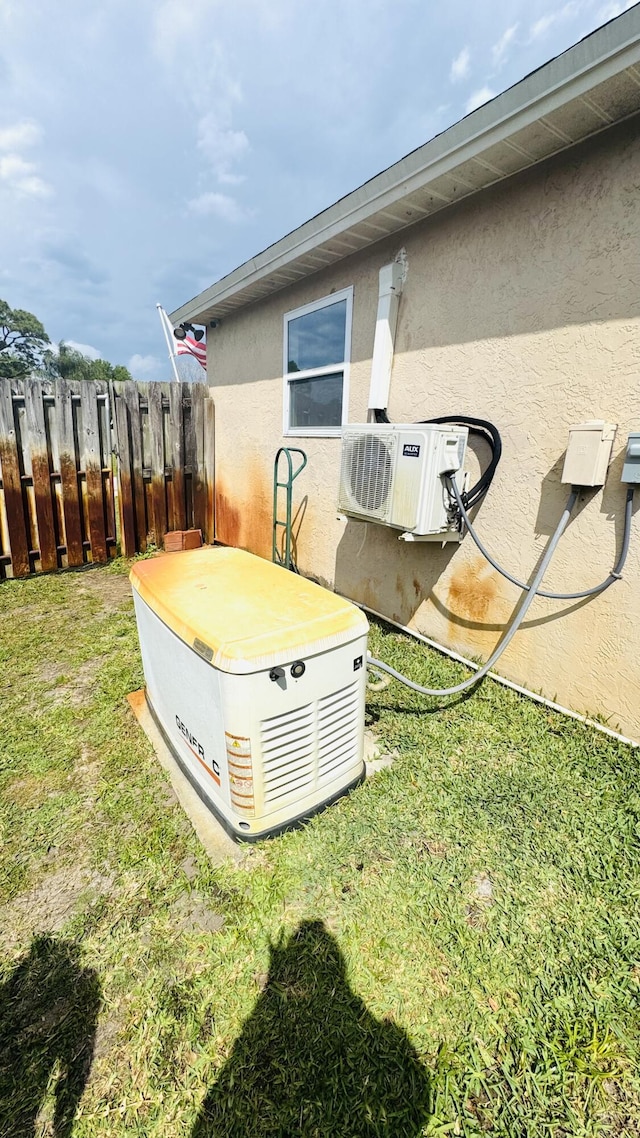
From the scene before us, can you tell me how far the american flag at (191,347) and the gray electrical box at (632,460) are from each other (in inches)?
246

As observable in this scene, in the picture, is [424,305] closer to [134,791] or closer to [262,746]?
[262,746]

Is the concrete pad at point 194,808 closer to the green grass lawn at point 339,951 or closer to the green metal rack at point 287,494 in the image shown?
the green grass lawn at point 339,951

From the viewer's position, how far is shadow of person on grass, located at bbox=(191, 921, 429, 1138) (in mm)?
1196

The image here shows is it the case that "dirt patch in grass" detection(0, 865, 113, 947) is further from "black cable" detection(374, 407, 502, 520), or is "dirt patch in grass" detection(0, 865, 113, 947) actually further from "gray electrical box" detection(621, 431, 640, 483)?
"gray electrical box" detection(621, 431, 640, 483)

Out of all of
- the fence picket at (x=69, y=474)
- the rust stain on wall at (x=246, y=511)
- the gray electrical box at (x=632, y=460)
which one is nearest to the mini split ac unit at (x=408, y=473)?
the gray electrical box at (x=632, y=460)

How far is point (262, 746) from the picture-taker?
1.73 metres

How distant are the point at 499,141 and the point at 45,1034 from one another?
4108 mm

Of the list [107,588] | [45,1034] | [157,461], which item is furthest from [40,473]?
[45,1034]

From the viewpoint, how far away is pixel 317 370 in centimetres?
432

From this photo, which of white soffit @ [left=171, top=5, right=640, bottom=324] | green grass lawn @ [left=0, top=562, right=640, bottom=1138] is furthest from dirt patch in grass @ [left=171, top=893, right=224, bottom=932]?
white soffit @ [left=171, top=5, right=640, bottom=324]

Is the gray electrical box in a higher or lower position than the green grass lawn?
higher

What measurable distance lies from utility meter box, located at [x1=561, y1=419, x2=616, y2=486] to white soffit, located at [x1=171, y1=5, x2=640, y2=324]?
1395 mm

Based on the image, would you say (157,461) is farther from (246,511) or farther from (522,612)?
(522,612)

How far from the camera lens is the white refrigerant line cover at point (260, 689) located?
1.67m
